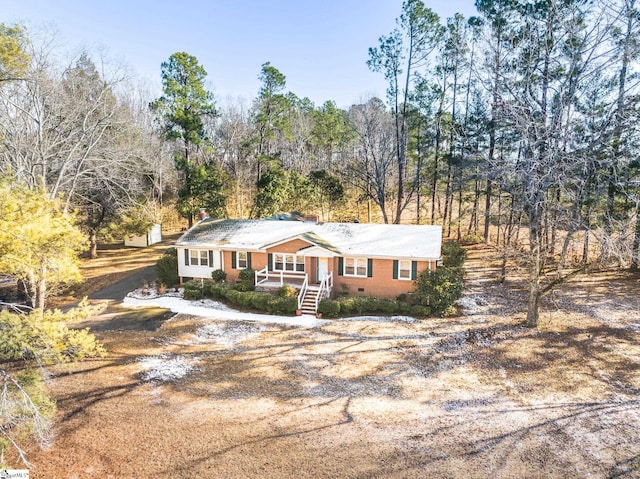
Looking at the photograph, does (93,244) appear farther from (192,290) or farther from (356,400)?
(356,400)

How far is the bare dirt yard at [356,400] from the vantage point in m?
9.25

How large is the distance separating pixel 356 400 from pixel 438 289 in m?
8.89

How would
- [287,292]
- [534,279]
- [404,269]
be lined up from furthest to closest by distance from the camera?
[404,269] < [287,292] < [534,279]

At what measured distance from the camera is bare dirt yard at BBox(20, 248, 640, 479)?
30.3 feet

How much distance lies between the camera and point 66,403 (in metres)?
11.4

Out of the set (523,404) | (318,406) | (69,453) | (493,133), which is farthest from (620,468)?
(493,133)

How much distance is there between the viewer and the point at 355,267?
21.7 meters

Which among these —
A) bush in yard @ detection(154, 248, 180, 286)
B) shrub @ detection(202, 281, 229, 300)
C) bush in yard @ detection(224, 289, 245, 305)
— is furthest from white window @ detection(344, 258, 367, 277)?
bush in yard @ detection(154, 248, 180, 286)

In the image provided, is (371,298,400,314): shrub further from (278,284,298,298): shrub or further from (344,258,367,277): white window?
(278,284,298,298): shrub

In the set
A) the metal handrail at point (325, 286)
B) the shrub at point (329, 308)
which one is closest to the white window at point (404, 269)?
the metal handrail at point (325, 286)

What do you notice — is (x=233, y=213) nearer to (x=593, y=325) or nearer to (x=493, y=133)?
(x=493, y=133)

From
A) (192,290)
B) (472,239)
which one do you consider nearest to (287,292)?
(192,290)

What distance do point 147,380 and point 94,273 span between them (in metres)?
17.5

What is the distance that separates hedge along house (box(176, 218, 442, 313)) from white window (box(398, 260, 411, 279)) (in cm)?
5
